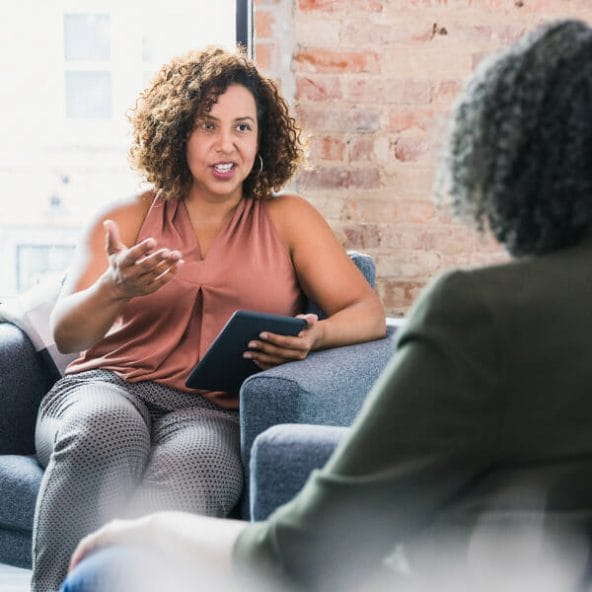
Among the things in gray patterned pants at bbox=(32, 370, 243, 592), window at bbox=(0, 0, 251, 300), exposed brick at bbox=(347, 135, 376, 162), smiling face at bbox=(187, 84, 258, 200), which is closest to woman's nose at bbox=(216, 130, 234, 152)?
smiling face at bbox=(187, 84, 258, 200)

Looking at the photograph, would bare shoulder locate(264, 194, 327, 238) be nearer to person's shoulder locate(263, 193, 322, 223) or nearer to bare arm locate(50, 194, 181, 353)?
person's shoulder locate(263, 193, 322, 223)

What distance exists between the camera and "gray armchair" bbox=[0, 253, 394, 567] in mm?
1879

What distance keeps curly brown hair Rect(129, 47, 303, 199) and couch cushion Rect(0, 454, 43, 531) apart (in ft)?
2.29

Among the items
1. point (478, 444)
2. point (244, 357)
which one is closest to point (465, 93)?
point (478, 444)

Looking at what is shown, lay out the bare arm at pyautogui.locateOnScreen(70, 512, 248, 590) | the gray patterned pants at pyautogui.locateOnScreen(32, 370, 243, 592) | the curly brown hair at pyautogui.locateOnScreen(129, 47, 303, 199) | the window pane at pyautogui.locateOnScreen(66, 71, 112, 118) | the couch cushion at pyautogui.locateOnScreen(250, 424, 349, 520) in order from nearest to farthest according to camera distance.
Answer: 1. the bare arm at pyautogui.locateOnScreen(70, 512, 248, 590)
2. the couch cushion at pyautogui.locateOnScreen(250, 424, 349, 520)
3. the gray patterned pants at pyautogui.locateOnScreen(32, 370, 243, 592)
4. the curly brown hair at pyautogui.locateOnScreen(129, 47, 303, 199)
5. the window pane at pyautogui.locateOnScreen(66, 71, 112, 118)

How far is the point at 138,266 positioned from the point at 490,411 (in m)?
1.16

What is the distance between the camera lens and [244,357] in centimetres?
203

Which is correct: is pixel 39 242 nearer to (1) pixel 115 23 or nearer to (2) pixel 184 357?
(1) pixel 115 23

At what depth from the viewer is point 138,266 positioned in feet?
6.20

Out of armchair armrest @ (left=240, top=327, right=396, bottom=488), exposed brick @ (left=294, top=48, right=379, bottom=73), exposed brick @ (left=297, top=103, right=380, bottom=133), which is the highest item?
exposed brick @ (left=294, top=48, right=379, bottom=73)

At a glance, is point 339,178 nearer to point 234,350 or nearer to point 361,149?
point 361,149

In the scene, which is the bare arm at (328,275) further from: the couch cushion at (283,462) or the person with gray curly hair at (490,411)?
the person with gray curly hair at (490,411)

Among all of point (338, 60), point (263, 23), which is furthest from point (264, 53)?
point (338, 60)

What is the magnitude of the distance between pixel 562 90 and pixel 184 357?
4.65 feet
